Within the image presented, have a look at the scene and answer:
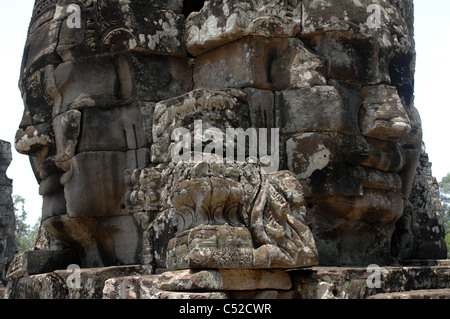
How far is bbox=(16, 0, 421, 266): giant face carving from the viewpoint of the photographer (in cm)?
712

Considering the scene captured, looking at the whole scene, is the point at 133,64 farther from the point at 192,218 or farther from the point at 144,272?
the point at 192,218

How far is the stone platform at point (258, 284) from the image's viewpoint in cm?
539

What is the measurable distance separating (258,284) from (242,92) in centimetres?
218

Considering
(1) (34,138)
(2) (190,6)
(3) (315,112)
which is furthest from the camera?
(2) (190,6)

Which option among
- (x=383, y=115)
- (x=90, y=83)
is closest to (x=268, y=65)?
(x=383, y=115)

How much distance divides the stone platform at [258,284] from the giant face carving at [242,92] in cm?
63

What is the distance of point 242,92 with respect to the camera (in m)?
7.12

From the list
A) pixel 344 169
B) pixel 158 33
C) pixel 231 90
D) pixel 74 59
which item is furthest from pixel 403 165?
pixel 74 59

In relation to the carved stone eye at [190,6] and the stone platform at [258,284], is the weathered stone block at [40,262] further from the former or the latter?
the carved stone eye at [190,6]

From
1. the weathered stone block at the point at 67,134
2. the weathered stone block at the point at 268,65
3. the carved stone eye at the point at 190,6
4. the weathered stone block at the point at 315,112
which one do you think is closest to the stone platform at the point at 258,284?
the weathered stone block at the point at 67,134

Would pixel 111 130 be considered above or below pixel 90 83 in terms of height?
below

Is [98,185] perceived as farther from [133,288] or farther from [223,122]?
[133,288]
